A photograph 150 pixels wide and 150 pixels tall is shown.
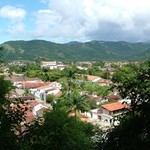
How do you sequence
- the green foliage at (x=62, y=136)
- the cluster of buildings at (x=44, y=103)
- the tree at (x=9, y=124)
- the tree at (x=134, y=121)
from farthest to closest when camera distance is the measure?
1. the cluster of buildings at (x=44, y=103)
2. the green foliage at (x=62, y=136)
3. the tree at (x=9, y=124)
4. the tree at (x=134, y=121)

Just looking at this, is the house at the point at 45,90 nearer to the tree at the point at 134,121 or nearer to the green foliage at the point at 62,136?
the green foliage at the point at 62,136

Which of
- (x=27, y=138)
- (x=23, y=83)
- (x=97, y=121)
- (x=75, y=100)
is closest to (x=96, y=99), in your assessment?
(x=97, y=121)

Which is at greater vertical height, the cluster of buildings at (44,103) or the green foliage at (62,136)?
the green foliage at (62,136)

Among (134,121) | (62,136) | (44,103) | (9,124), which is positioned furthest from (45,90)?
(134,121)

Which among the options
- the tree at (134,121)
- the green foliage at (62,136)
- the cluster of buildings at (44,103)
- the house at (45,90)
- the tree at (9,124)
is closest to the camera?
the tree at (134,121)

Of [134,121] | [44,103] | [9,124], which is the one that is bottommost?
[44,103]

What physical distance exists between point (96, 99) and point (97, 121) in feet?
33.8

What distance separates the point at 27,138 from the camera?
9297 millimetres

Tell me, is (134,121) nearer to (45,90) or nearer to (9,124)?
(9,124)

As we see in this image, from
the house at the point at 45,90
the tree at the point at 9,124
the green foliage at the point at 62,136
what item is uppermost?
the tree at the point at 9,124

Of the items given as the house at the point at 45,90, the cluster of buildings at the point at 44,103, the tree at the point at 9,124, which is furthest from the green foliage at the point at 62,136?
the house at the point at 45,90

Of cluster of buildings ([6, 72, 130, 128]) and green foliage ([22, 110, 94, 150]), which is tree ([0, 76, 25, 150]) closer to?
green foliage ([22, 110, 94, 150])

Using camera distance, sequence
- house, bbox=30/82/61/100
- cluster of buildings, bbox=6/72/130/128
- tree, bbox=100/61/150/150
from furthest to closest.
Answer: house, bbox=30/82/61/100 → cluster of buildings, bbox=6/72/130/128 → tree, bbox=100/61/150/150

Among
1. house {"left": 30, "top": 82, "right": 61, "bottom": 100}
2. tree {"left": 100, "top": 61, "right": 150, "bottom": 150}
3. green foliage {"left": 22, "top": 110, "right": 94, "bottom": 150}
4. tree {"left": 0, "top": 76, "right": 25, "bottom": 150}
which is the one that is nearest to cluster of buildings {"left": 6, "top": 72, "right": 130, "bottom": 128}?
house {"left": 30, "top": 82, "right": 61, "bottom": 100}
